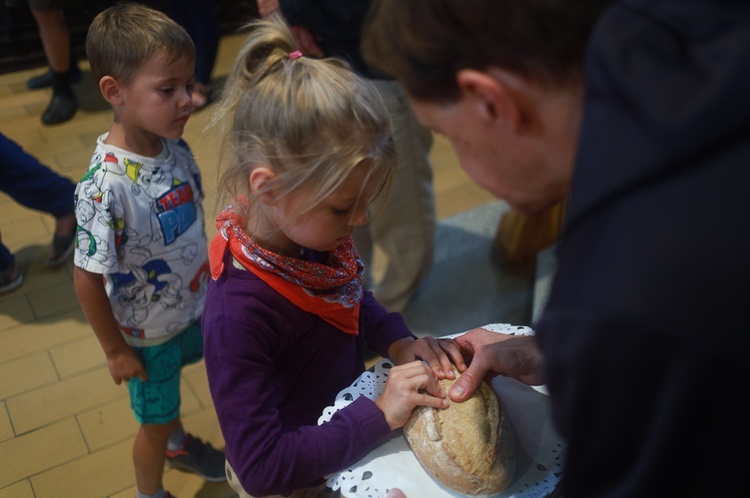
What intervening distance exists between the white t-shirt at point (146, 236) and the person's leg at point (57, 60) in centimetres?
10

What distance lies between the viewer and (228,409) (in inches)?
35.5

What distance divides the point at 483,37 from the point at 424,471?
0.61m

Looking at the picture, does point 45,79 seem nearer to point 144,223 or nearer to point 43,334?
point 144,223

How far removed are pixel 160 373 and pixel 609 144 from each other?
1.15 m

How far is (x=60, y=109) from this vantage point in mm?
1232

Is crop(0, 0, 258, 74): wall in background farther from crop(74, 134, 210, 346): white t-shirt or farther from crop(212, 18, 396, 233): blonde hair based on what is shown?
crop(212, 18, 396, 233): blonde hair

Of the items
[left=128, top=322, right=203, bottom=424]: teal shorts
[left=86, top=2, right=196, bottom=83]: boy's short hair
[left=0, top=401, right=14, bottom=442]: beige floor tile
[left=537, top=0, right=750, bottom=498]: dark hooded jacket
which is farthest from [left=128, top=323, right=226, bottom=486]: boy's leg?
[left=537, top=0, right=750, bottom=498]: dark hooded jacket

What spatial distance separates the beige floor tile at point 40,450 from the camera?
4.01 feet

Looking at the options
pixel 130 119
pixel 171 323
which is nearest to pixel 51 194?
pixel 130 119

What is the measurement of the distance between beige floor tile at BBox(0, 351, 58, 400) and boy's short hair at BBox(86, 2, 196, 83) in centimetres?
55

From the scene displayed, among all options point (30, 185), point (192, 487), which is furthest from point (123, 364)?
point (192, 487)

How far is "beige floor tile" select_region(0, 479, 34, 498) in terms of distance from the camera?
122 cm

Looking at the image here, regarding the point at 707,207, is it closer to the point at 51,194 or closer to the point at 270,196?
the point at 270,196

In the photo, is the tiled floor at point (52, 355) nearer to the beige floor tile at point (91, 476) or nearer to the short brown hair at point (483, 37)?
the beige floor tile at point (91, 476)
